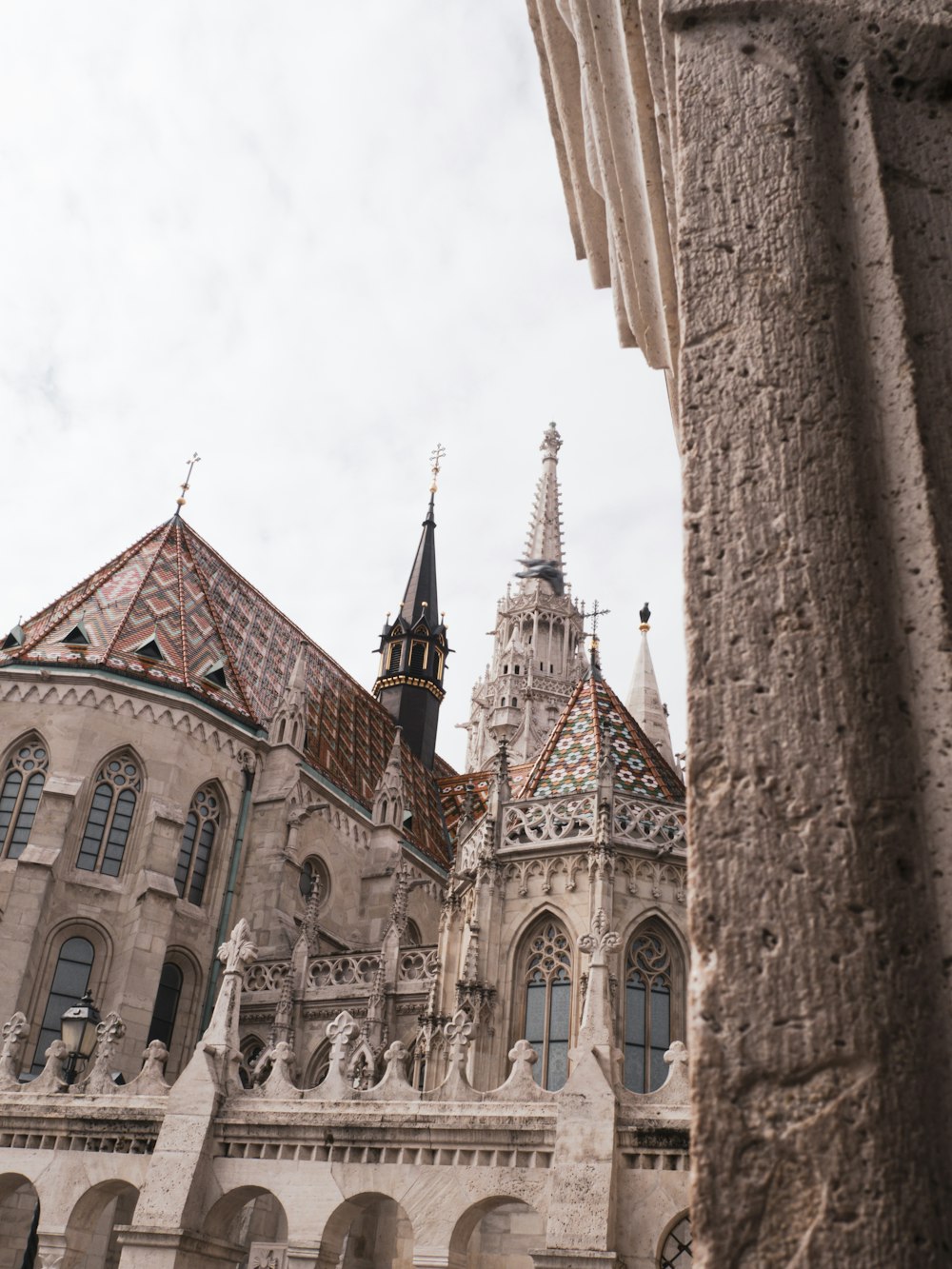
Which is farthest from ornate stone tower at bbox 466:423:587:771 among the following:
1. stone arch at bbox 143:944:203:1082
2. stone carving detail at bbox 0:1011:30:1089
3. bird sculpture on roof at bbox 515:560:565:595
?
stone carving detail at bbox 0:1011:30:1089

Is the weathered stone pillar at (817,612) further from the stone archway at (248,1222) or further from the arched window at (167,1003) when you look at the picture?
the arched window at (167,1003)

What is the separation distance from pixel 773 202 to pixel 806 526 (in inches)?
26.6

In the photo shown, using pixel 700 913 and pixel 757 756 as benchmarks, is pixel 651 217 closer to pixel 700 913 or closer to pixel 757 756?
pixel 757 756

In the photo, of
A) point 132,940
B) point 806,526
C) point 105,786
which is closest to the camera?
point 806,526

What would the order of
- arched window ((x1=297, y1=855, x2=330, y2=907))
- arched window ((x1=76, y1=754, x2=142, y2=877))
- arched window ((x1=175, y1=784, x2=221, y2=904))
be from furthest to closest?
arched window ((x1=297, y1=855, x2=330, y2=907)), arched window ((x1=175, y1=784, x2=221, y2=904)), arched window ((x1=76, y1=754, x2=142, y2=877))

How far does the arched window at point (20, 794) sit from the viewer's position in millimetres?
21375

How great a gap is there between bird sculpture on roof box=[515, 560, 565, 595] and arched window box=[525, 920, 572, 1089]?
4144 cm

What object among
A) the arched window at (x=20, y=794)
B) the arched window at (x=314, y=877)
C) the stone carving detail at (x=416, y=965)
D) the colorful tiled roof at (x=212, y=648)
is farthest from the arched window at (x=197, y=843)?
the stone carving detail at (x=416, y=965)

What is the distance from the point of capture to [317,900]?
23.1 m

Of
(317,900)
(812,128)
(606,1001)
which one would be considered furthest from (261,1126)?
(317,900)

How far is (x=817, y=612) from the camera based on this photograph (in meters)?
1.76

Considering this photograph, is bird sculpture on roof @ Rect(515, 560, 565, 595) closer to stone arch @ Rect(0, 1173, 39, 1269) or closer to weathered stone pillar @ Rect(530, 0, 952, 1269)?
stone arch @ Rect(0, 1173, 39, 1269)

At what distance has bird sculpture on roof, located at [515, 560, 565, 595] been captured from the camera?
5759 centimetres

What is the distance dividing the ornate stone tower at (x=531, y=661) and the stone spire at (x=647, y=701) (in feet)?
15.6
